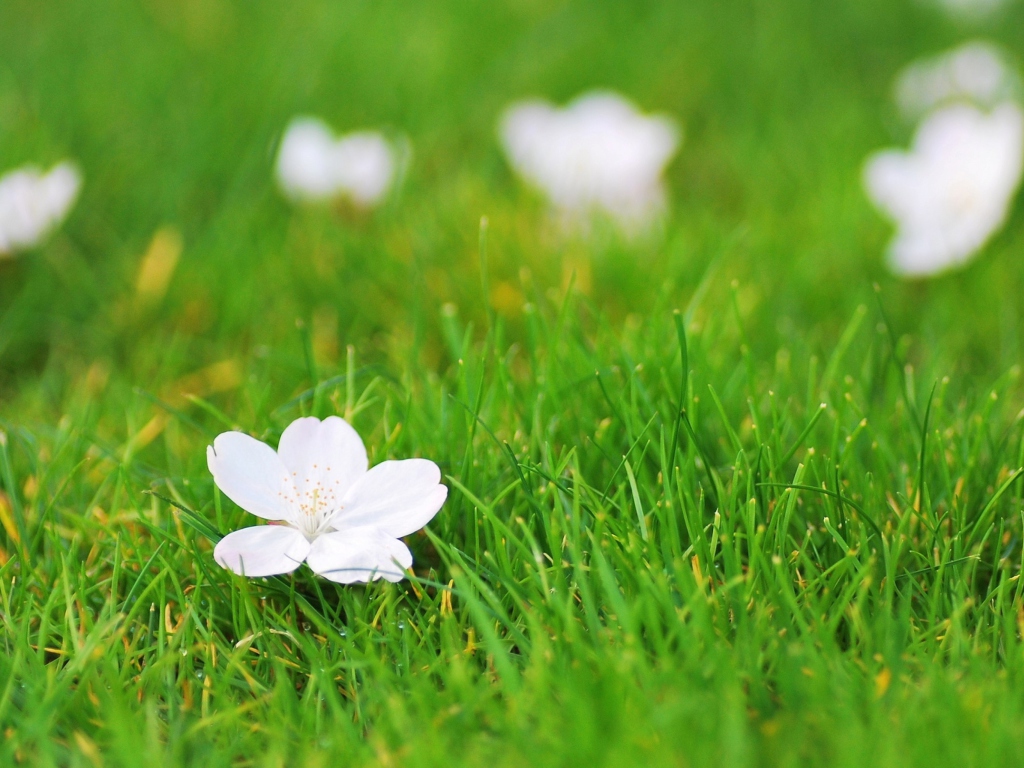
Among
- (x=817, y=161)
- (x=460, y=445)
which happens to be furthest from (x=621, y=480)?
Answer: (x=817, y=161)

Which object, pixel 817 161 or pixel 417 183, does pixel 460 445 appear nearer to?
pixel 417 183

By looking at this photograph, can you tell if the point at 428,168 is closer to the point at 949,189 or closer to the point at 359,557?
the point at 949,189

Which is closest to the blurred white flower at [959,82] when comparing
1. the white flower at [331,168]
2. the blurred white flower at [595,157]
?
the blurred white flower at [595,157]

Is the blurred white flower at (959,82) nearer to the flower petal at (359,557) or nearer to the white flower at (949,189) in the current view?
the white flower at (949,189)

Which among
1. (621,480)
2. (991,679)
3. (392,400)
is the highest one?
(392,400)

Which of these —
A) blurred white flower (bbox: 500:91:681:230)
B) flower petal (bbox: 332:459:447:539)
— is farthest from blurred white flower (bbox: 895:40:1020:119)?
flower petal (bbox: 332:459:447:539)

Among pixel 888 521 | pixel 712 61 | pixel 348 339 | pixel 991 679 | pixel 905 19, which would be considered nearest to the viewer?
pixel 991 679

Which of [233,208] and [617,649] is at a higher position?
[233,208]

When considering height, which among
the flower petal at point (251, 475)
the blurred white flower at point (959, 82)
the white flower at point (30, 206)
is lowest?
the flower petal at point (251, 475)
